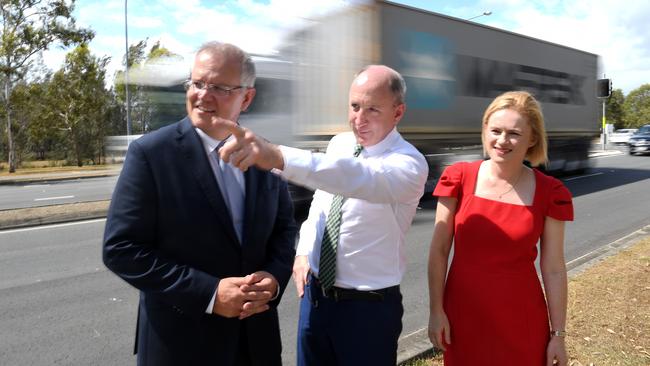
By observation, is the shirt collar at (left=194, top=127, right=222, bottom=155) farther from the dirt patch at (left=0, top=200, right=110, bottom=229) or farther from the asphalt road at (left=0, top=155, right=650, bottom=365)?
the dirt patch at (left=0, top=200, right=110, bottom=229)

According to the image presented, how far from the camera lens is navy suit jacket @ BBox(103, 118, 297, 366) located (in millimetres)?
1674

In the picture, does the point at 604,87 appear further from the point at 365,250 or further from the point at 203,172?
the point at 203,172

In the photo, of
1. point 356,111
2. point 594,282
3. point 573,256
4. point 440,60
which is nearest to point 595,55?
point 440,60

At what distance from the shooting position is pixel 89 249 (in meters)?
7.18

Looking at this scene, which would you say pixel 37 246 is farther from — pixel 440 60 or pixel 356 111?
Answer: pixel 440 60

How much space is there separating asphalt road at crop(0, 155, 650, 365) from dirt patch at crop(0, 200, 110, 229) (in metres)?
0.51

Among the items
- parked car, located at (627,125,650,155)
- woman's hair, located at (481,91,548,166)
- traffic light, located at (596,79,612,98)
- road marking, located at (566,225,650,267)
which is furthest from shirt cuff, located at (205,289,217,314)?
parked car, located at (627,125,650,155)

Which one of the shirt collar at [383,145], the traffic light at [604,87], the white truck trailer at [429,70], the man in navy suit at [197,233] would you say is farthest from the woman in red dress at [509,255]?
the traffic light at [604,87]

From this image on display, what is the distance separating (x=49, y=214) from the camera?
31.7 ft

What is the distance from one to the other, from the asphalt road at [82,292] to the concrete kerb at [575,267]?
0.14 metres

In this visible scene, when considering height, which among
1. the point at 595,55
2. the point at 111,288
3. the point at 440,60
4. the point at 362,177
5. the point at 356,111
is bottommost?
the point at 111,288

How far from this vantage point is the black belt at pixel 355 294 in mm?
2061

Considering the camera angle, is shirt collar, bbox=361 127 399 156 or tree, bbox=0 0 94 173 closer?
shirt collar, bbox=361 127 399 156

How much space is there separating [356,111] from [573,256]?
5.57 metres
